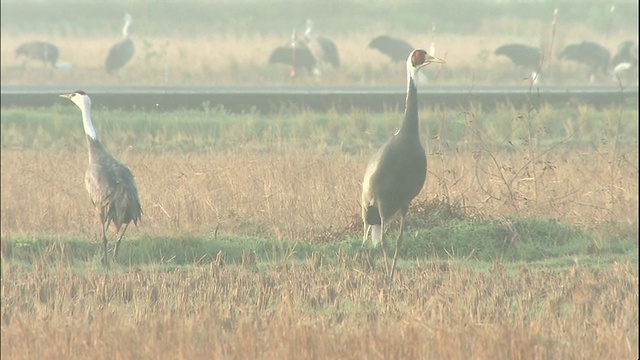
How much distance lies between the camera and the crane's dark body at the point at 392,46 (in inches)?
1283

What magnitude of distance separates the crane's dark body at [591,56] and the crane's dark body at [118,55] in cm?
1031

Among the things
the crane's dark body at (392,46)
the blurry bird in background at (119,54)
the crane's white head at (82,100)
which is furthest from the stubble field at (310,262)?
the crane's dark body at (392,46)

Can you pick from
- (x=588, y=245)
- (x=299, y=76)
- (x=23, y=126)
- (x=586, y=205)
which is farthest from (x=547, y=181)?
(x=299, y=76)

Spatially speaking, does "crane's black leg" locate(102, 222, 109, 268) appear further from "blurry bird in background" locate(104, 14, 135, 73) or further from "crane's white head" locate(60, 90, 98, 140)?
"blurry bird in background" locate(104, 14, 135, 73)

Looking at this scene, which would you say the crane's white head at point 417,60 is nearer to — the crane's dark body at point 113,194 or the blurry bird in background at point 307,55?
the crane's dark body at point 113,194

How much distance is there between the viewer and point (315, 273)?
31.5ft

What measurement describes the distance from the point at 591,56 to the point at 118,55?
11.2 m

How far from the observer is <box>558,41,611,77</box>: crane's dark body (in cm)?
3098

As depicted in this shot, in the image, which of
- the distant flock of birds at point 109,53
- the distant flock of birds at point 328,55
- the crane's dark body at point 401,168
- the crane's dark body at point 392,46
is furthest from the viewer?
the crane's dark body at point 392,46

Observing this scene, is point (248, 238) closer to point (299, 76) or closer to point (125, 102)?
point (125, 102)

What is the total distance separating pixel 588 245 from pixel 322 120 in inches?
389

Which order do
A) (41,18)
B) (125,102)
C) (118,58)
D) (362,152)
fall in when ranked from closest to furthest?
(362,152) → (125,102) → (118,58) → (41,18)

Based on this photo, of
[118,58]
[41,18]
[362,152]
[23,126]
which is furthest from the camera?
[41,18]

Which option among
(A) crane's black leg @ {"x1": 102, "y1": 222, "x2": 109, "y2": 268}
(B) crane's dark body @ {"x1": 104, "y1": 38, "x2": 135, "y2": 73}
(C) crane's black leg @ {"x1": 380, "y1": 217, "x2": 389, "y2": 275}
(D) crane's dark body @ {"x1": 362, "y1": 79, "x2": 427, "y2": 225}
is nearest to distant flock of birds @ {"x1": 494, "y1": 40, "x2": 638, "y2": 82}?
(B) crane's dark body @ {"x1": 104, "y1": 38, "x2": 135, "y2": 73}
